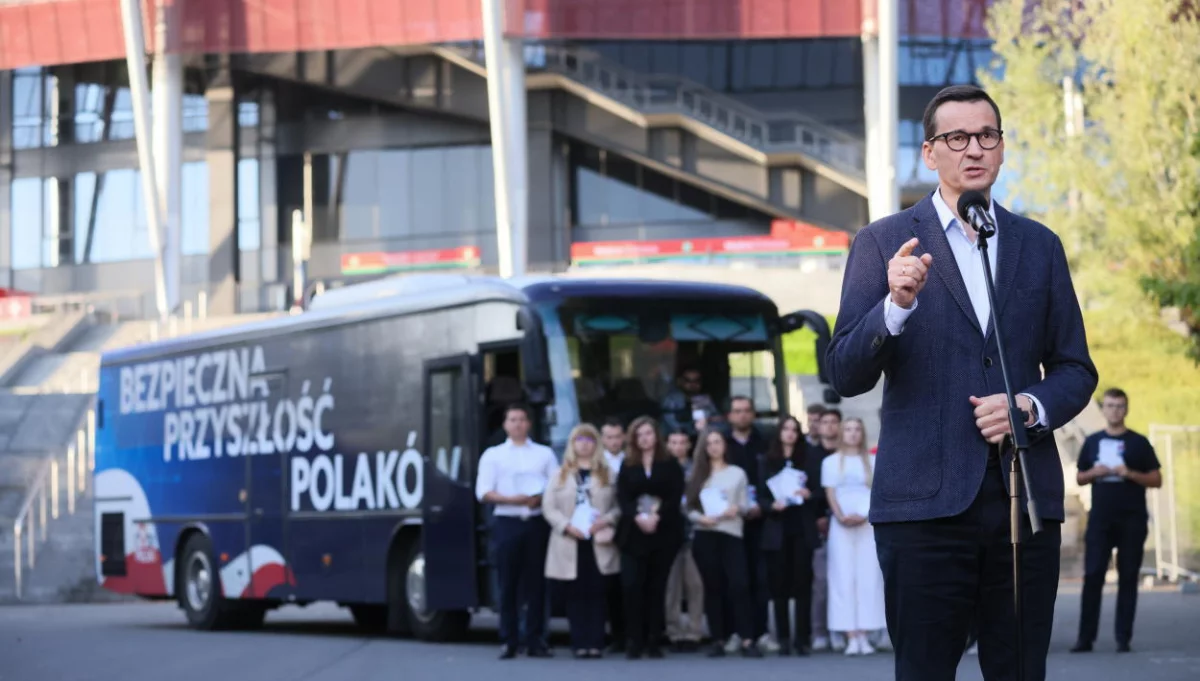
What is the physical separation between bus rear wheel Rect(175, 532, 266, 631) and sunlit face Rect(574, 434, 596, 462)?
6.46 meters

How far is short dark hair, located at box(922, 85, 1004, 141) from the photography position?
15.9 feet

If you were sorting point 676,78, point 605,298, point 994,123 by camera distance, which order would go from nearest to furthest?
1. point 994,123
2. point 605,298
3. point 676,78

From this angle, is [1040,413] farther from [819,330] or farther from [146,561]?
[146,561]

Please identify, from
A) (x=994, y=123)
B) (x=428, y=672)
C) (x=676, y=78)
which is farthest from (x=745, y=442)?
(x=676, y=78)

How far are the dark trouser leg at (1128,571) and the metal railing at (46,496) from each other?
1562 centimetres

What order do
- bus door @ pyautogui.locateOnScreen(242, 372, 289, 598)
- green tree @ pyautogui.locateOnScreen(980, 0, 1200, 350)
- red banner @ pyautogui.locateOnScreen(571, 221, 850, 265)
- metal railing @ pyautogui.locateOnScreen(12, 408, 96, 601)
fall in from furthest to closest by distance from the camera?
red banner @ pyautogui.locateOnScreen(571, 221, 850, 265) < metal railing @ pyautogui.locateOnScreen(12, 408, 96, 601) < green tree @ pyautogui.locateOnScreen(980, 0, 1200, 350) < bus door @ pyautogui.locateOnScreen(242, 372, 289, 598)

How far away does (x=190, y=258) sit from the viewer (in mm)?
60719

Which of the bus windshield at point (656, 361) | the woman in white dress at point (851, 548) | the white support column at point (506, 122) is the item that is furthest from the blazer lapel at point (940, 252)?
the white support column at point (506, 122)

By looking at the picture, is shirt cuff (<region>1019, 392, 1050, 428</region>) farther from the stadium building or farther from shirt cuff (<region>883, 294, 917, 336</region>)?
the stadium building

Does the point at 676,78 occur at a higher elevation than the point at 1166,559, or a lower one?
higher

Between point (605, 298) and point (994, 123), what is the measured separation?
13.3 meters

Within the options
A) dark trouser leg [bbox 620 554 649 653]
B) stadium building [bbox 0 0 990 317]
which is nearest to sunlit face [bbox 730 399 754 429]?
dark trouser leg [bbox 620 554 649 653]

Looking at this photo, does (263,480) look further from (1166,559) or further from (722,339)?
(1166,559)

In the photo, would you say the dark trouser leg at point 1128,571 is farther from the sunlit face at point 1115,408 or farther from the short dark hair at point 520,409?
the short dark hair at point 520,409
